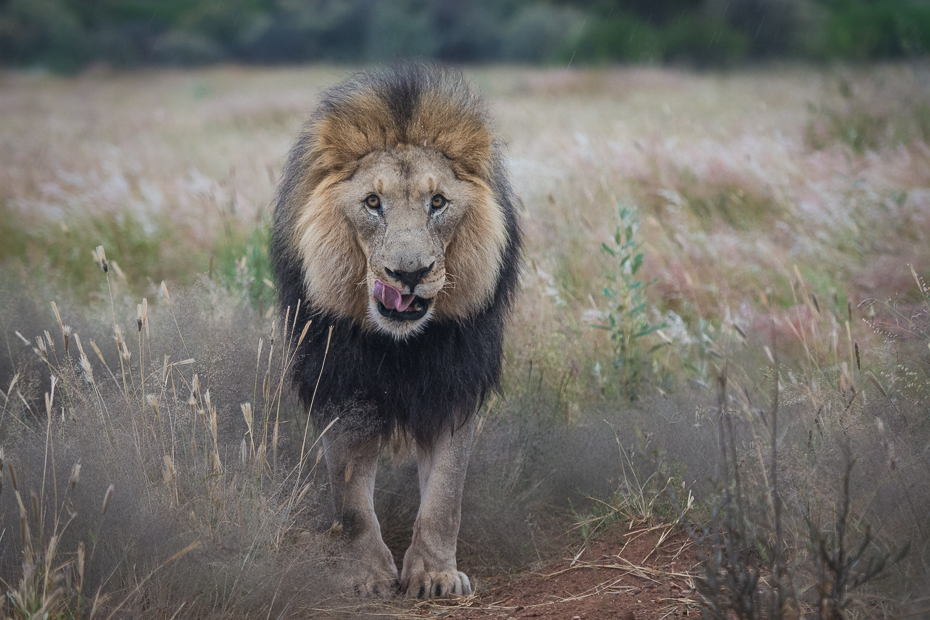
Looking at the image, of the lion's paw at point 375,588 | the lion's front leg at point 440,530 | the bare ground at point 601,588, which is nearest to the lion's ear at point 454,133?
the lion's front leg at point 440,530

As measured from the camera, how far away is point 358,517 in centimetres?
331

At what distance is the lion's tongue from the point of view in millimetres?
2990

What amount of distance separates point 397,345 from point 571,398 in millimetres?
1482

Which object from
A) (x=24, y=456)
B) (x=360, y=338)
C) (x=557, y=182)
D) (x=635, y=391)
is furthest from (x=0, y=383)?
(x=557, y=182)

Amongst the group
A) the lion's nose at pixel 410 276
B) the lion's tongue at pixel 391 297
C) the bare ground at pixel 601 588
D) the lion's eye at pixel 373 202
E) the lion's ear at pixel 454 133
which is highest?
the lion's ear at pixel 454 133

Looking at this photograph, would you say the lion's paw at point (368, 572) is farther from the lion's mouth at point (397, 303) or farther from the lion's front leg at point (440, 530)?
the lion's mouth at point (397, 303)

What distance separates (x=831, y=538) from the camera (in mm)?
2725

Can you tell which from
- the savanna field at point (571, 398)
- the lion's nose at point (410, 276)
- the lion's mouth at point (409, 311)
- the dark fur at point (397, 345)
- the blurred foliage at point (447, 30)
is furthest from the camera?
the blurred foliage at point (447, 30)

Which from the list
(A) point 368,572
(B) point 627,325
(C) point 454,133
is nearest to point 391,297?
(C) point 454,133

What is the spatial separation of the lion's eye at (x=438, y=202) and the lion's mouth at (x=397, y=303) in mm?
350

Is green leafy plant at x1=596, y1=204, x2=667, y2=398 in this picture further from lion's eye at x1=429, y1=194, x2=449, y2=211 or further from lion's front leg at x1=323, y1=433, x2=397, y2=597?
lion's front leg at x1=323, y1=433, x2=397, y2=597

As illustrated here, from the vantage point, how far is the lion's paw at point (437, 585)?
10.6 feet

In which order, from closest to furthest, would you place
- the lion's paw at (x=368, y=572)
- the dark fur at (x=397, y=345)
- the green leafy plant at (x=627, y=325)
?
the lion's paw at (x=368, y=572) → the dark fur at (x=397, y=345) → the green leafy plant at (x=627, y=325)

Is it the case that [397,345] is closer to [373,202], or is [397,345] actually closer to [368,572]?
[373,202]
